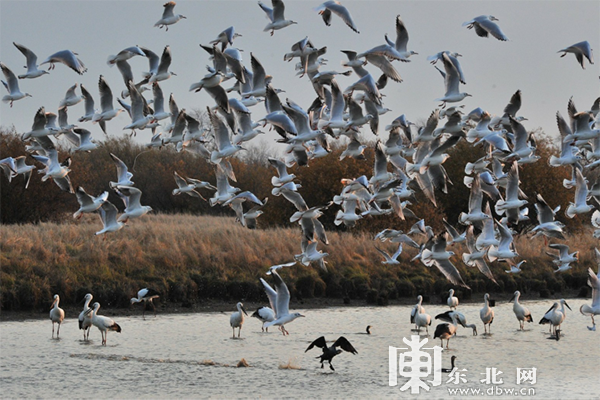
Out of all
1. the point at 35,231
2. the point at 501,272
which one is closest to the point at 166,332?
the point at 35,231

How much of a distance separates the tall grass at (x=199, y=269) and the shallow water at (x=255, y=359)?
5.88 ft

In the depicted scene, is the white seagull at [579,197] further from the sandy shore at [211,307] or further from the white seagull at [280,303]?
the sandy shore at [211,307]

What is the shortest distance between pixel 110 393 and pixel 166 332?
17.4 feet

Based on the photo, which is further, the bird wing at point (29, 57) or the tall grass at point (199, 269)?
the tall grass at point (199, 269)

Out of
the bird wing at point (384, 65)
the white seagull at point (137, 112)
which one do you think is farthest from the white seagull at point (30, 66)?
the bird wing at point (384, 65)

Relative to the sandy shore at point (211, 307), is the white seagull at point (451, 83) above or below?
above

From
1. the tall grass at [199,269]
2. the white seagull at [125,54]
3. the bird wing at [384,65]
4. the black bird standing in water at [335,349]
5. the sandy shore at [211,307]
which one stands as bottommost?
the black bird standing in water at [335,349]

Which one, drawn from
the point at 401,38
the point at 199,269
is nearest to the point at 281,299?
the point at 401,38

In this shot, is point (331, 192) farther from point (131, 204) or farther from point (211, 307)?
point (131, 204)
